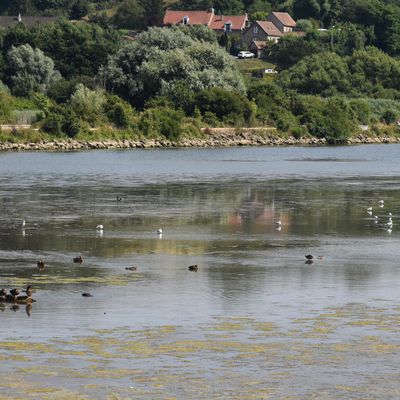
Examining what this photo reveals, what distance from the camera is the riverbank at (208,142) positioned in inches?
3669

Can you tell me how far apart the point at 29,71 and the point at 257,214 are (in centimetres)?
8398

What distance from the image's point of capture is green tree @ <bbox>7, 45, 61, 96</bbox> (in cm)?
12000

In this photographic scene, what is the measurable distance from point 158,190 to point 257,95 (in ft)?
222

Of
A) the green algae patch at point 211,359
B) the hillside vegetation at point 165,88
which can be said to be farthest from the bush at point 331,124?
the green algae patch at point 211,359

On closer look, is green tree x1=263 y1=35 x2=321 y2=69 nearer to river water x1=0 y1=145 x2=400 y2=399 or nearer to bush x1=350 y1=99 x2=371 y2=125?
bush x1=350 y1=99 x2=371 y2=125

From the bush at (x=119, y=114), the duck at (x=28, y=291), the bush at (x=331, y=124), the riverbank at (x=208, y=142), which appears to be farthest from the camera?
the bush at (x=331, y=124)

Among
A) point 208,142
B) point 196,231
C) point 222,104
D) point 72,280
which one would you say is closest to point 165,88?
point 222,104

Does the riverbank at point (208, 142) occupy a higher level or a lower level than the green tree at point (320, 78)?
lower

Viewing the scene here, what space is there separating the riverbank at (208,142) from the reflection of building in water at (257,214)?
45519mm

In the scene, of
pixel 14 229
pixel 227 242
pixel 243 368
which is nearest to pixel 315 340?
pixel 243 368

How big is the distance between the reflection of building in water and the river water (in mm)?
73

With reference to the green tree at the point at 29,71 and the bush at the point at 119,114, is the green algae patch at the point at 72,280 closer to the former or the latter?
the bush at the point at 119,114

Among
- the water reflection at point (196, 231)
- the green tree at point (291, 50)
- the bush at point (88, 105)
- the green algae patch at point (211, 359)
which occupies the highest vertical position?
the green tree at point (291, 50)

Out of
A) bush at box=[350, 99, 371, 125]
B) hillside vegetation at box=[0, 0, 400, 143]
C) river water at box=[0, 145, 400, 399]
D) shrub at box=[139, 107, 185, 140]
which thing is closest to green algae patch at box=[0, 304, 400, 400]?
river water at box=[0, 145, 400, 399]
